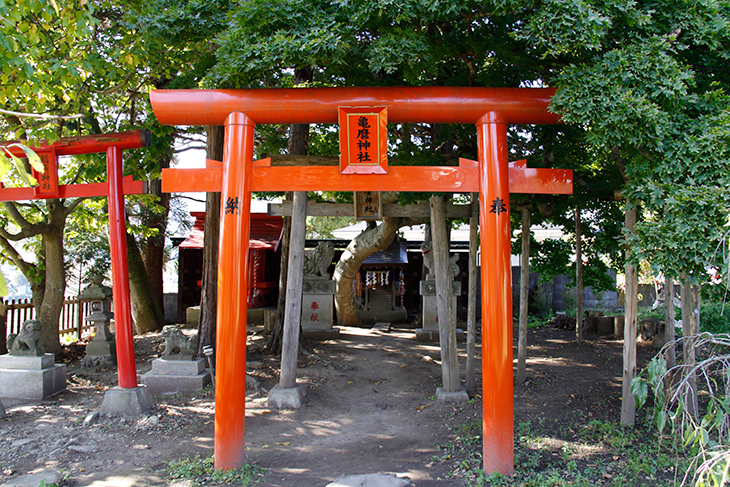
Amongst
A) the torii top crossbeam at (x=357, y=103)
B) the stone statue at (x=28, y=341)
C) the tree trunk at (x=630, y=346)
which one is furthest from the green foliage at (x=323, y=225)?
the tree trunk at (x=630, y=346)

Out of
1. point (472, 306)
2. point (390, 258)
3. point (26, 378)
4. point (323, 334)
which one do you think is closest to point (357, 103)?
point (472, 306)

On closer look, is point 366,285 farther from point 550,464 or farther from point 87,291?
point 550,464

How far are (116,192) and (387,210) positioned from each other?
4.12 metres

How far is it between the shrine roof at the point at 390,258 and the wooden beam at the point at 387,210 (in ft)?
17.6

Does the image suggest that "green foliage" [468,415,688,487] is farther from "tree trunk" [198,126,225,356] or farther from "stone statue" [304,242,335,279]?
"stone statue" [304,242,335,279]

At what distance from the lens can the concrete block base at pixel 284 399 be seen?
6648 mm

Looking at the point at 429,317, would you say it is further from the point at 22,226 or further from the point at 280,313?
the point at 22,226

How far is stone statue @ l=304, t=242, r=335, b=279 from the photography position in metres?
12.2

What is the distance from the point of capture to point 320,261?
12.3 m

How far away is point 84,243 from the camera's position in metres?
10.9

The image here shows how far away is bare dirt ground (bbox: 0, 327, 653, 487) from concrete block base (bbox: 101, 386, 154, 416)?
140mm

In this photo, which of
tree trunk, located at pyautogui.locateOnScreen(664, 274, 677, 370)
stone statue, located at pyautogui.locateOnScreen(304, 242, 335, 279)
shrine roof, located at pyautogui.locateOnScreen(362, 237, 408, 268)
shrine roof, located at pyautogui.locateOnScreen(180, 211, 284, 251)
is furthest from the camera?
shrine roof, located at pyautogui.locateOnScreen(362, 237, 408, 268)

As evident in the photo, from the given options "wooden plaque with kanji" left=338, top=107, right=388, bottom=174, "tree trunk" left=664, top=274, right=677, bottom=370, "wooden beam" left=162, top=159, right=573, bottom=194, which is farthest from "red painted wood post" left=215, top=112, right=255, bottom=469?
"tree trunk" left=664, top=274, right=677, bottom=370

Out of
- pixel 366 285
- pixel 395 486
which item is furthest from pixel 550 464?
pixel 366 285
